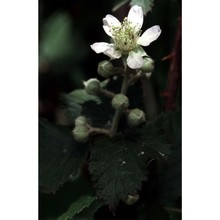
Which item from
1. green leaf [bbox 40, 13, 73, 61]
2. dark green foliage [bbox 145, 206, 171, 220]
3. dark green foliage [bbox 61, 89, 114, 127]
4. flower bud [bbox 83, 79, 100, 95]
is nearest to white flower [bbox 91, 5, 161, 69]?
flower bud [bbox 83, 79, 100, 95]

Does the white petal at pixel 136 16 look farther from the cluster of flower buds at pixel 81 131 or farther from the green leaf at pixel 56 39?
the green leaf at pixel 56 39

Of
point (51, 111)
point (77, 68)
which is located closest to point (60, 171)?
point (51, 111)

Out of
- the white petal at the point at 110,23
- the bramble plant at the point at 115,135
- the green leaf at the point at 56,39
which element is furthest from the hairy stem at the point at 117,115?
the green leaf at the point at 56,39

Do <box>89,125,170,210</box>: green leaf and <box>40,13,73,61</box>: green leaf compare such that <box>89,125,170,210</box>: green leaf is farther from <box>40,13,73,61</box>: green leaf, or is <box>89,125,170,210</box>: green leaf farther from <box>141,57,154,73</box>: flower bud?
<box>40,13,73,61</box>: green leaf

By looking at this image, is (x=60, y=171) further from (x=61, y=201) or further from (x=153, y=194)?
(x=61, y=201)

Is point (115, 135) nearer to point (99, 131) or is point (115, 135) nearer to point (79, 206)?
point (99, 131)

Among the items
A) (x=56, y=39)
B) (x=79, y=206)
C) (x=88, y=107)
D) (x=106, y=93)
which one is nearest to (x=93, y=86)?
(x=106, y=93)

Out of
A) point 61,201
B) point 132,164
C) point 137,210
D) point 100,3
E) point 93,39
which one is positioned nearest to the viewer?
point 132,164
